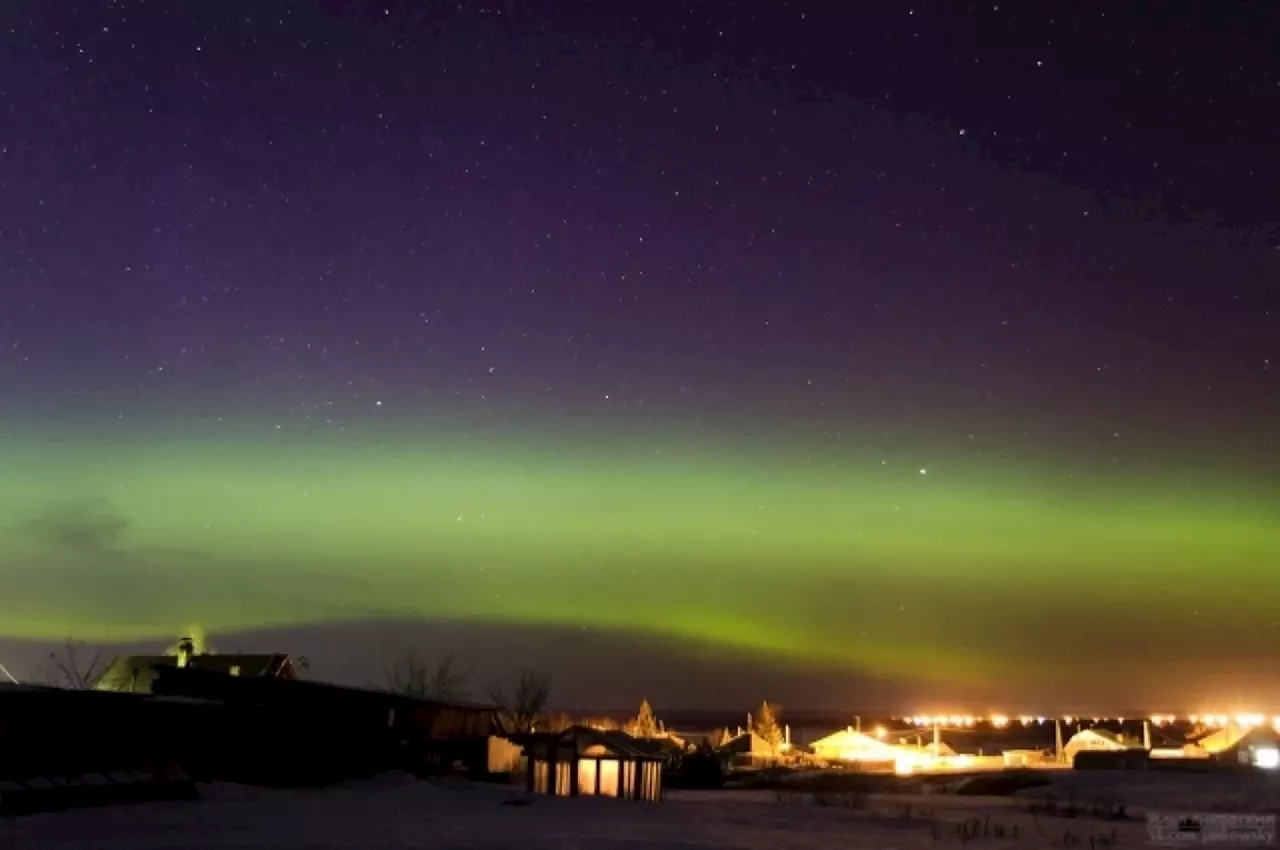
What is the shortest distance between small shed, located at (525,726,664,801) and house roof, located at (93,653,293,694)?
26.3 m

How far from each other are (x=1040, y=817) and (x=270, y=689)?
78.3ft

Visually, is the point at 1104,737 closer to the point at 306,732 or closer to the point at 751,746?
the point at 751,746

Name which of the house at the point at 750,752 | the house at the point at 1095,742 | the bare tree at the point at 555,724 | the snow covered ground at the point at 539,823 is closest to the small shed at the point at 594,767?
the snow covered ground at the point at 539,823

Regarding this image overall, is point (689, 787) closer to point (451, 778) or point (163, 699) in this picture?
point (451, 778)

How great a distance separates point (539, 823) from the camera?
2466 centimetres

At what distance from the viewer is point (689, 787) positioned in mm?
46281

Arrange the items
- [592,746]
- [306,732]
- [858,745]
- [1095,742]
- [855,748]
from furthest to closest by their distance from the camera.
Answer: [858,745]
[855,748]
[1095,742]
[306,732]
[592,746]

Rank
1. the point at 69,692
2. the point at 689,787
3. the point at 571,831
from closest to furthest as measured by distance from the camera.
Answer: the point at 571,831, the point at 69,692, the point at 689,787

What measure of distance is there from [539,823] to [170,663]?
39614 millimetres

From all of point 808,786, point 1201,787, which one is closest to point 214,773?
point 808,786

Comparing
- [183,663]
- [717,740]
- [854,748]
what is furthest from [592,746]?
[717,740]

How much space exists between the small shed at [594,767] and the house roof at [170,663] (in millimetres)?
26318

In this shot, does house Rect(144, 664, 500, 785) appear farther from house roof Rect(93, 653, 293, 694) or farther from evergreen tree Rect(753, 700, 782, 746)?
evergreen tree Rect(753, 700, 782, 746)

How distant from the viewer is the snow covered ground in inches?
800
